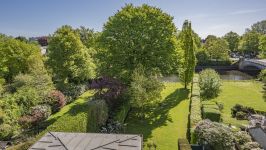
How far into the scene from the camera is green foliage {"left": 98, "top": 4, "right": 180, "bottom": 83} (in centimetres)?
3262

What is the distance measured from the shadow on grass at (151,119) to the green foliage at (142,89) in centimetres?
195

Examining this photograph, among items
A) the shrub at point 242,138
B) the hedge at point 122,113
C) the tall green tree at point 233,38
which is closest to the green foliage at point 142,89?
the hedge at point 122,113

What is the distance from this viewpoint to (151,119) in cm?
2969

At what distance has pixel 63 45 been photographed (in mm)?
40781

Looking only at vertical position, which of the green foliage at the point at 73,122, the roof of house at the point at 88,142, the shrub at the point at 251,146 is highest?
the roof of house at the point at 88,142

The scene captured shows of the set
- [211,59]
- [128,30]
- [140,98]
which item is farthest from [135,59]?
[211,59]

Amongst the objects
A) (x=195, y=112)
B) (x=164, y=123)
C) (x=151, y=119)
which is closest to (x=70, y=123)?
(x=164, y=123)

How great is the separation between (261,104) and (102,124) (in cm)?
2189

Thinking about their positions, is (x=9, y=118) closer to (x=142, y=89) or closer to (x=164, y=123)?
(x=142, y=89)

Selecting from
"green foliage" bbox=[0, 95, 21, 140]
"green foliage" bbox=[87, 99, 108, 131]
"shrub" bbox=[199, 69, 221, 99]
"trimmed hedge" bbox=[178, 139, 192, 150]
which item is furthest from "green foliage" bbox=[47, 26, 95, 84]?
"trimmed hedge" bbox=[178, 139, 192, 150]

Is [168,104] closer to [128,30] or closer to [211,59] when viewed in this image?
[128,30]

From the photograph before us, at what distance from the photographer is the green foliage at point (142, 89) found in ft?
90.6

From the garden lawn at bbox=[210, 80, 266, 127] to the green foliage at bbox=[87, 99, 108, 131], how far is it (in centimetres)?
1247

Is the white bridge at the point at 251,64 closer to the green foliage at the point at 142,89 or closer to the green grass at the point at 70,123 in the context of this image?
the green foliage at the point at 142,89
